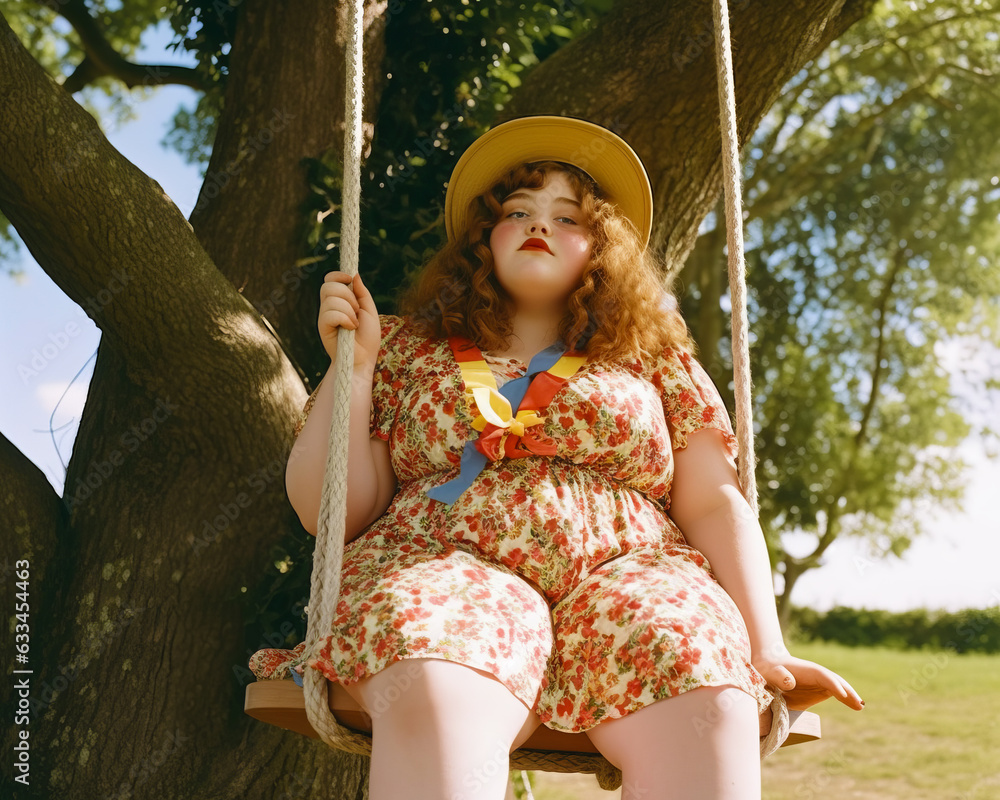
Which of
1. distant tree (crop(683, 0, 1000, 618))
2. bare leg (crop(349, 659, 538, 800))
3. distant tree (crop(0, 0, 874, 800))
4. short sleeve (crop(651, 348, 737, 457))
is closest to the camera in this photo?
bare leg (crop(349, 659, 538, 800))

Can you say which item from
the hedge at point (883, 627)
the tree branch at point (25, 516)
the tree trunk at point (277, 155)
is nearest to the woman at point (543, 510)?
the tree trunk at point (277, 155)

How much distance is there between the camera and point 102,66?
406cm

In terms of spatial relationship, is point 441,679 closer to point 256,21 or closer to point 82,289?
point 82,289

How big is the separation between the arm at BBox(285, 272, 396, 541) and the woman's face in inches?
12.9

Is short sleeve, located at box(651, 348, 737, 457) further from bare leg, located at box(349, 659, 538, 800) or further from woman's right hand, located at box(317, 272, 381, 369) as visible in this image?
bare leg, located at box(349, 659, 538, 800)

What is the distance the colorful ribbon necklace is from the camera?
70.4 inches

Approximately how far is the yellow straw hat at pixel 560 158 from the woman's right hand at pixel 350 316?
0.43 meters

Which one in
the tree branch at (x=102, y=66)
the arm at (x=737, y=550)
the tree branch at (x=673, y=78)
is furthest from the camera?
the tree branch at (x=102, y=66)

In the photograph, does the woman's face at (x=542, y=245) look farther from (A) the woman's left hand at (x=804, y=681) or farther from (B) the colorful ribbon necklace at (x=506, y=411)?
(A) the woman's left hand at (x=804, y=681)

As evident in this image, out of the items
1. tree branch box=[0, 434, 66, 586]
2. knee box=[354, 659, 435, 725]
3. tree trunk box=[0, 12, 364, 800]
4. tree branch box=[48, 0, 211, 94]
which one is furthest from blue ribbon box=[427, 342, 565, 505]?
tree branch box=[48, 0, 211, 94]

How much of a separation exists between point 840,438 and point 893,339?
3.51 ft

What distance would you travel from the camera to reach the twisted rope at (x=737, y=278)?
1855 mm

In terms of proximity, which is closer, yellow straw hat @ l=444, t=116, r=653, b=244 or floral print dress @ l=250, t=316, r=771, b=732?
floral print dress @ l=250, t=316, r=771, b=732

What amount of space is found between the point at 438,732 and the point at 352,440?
709 mm
